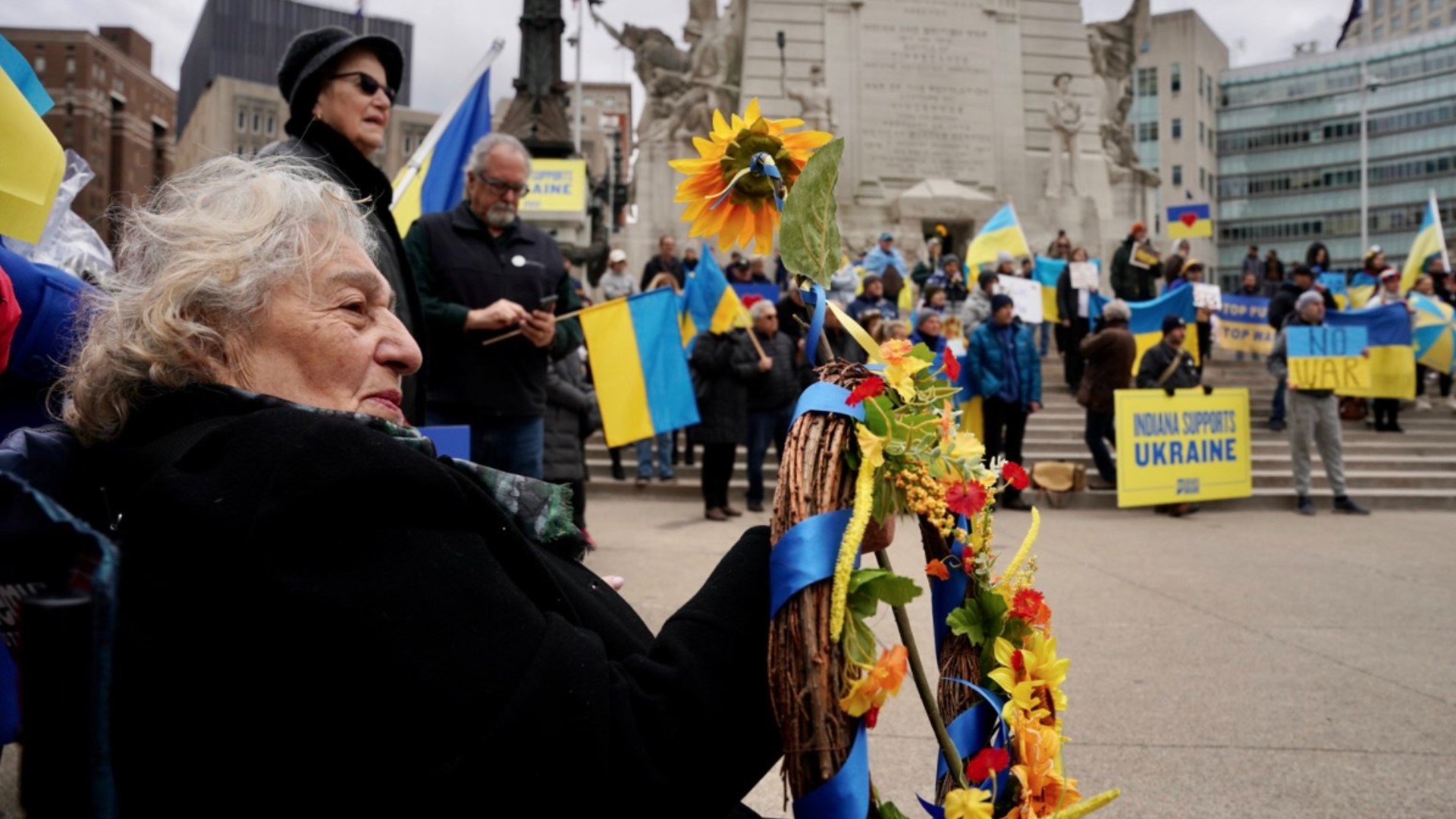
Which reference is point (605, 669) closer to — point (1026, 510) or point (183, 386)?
point (183, 386)

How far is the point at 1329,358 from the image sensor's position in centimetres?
1024

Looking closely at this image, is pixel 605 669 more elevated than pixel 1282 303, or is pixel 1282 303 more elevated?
pixel 1282 303

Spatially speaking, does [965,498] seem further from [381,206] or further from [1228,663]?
[1228,663]

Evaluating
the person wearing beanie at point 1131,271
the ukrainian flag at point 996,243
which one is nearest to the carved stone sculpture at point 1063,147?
the ukrainian flag at point 996,243

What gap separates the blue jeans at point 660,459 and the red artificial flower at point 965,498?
9.49m

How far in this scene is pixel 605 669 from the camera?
1.31 meters

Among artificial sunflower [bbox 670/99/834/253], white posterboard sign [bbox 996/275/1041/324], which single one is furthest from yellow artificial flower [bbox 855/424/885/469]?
white posterboard sign [bbox 996/275/1041/324]

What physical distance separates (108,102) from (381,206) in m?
49.0

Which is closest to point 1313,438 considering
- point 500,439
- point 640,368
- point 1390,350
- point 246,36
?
point 1390,350

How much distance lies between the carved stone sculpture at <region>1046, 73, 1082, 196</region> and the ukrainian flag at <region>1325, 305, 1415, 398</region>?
43.6 ft

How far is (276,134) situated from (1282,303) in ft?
231

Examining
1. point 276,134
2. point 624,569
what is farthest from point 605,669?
point 276,134

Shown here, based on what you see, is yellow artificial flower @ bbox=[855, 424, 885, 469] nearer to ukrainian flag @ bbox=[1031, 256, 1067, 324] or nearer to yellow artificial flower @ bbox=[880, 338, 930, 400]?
yellow artificial flower @ bbox=[880, 338, 930, 400]

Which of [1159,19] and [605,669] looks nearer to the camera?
[605,669]
